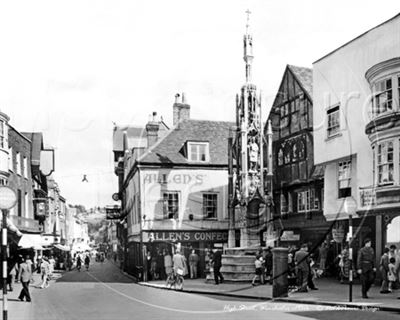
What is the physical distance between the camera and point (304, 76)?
109 feet

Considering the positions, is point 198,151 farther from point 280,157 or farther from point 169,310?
point 169,310

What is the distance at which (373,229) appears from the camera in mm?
25891

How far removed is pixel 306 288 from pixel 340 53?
1002 centimetres

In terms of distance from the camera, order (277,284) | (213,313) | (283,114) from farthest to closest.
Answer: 1. (283,114)
2. (277,284)
3. (213,313)

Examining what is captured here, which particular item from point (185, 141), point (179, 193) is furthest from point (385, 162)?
point (185, 141)

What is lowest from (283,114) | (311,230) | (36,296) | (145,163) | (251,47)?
(36,296)

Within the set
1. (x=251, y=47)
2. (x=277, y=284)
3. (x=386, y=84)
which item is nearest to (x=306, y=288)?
(x=277, y=284)

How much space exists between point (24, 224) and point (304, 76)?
18.8m

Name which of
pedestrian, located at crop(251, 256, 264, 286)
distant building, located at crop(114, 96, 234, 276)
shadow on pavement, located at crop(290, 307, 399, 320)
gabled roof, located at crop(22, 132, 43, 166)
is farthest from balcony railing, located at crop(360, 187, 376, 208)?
gabled roof, located at crop(22, 132, 43, 166)

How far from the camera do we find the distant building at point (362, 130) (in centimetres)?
2238

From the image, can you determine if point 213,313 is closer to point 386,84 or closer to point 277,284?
point 277,284

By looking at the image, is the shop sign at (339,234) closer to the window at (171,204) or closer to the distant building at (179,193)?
the distant building at (179,193)

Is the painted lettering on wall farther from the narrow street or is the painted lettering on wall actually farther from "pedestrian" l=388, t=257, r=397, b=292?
"pedestrian" l=388, t=257, r=397, b=292

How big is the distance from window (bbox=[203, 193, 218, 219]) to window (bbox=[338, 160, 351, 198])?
1340cm
